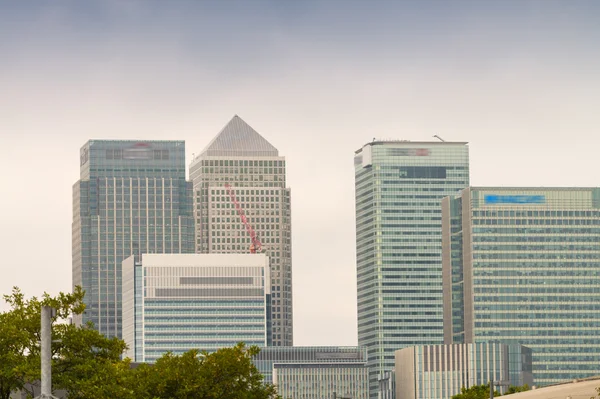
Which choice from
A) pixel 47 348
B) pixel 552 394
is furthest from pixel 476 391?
pixel 47 348

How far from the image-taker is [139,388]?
108 meters

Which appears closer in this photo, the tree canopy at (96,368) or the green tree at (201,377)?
the tree canopy at (96,368)

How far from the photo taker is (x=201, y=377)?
110m

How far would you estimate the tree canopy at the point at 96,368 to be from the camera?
10300 cm

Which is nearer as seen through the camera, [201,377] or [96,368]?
[96,368]

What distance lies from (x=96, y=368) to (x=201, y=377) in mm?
8848

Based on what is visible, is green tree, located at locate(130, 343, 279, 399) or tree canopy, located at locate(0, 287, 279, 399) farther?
green tree, located at locate(130, 343, 279, 399)

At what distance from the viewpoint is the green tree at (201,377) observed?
110375 millimetres

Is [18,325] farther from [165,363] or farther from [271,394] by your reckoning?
[271,394]

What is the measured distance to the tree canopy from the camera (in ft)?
338

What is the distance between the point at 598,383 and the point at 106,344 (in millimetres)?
33364

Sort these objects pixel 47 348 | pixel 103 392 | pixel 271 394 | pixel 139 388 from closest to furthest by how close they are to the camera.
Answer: pixel 47 348
pixel 103 392
pixel 139 388
pixel 271 394

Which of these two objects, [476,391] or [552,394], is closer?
[552,394]

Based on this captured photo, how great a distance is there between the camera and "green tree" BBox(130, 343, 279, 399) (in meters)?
110
